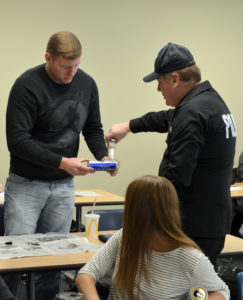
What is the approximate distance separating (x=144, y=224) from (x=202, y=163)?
1.98ft

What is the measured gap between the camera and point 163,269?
5.21 feet

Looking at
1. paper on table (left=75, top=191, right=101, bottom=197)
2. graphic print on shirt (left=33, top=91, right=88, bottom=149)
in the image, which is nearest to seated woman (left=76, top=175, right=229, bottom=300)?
graphic print on shirt (left=33, top=91, right=88, bottom=149)

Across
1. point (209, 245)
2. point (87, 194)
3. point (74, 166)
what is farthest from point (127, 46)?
point (209, 245)

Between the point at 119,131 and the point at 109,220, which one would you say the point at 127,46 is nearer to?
the point at 109,220

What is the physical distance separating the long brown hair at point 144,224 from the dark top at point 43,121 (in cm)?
101

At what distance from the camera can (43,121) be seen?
8.48 ft

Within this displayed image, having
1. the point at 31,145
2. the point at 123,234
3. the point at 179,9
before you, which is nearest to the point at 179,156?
the point at 123,234

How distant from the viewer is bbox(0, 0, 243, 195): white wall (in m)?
5.41

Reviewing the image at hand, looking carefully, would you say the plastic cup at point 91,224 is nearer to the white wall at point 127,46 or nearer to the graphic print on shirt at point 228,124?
the graphic print on shirt at point 228,124

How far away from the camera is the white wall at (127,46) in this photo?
541cm

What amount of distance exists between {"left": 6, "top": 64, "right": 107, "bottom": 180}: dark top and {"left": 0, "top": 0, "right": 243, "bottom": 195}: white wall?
2.88 metres

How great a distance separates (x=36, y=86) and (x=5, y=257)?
0.97m

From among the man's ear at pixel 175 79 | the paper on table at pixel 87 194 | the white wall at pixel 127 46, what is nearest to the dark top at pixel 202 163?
the man's ear at pixel 175 79

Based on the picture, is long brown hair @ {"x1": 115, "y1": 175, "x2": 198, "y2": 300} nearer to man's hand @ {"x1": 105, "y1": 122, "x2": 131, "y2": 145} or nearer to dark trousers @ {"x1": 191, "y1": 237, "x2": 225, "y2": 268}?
dark trousers @ {"x1": 191, "y1": 237, "x2": 225, "y2": 268}
